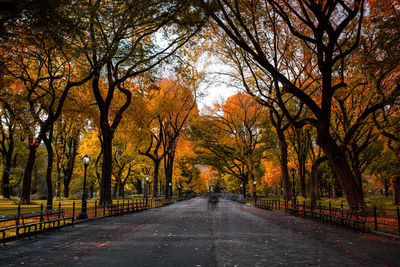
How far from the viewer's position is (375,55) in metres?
18.3

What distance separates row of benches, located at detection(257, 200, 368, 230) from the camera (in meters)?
13.6

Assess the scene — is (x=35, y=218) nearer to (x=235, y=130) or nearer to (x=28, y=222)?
(x=28, y=222)

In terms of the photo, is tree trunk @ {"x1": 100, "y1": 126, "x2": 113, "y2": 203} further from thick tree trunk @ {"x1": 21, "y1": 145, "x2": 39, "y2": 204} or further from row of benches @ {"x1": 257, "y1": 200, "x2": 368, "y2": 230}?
row of benches @ {"x1": 257, "y1": 200, "x2": 368, "y2": 230}

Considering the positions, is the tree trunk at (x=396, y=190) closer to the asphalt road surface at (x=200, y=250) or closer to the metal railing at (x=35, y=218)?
the asphalt road surface at (x=200, y=250)

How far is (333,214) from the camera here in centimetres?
1820

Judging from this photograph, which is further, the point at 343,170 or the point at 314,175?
the point at 314,175

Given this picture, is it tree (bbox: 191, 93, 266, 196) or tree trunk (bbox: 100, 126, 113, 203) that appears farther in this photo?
tree (bbox: 191, 93, 266, 196)

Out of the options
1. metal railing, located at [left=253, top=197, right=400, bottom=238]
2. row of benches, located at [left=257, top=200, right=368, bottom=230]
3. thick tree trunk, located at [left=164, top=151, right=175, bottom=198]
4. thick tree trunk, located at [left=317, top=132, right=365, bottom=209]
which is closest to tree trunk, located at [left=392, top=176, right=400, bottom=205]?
metal railing, located at [left=253, top=197, right=400, bottom=238]

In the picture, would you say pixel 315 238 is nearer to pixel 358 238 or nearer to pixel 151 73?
pixel 358 238

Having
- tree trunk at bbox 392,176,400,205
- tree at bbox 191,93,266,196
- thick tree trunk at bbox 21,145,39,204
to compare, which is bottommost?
tree trunk at bbox 392,176,400,205

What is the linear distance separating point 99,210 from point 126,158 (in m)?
27.5

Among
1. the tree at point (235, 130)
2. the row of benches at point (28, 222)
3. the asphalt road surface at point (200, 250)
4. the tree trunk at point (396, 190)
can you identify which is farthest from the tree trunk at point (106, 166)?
the tree trunk at point (396, 190)

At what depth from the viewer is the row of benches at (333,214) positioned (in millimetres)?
13562

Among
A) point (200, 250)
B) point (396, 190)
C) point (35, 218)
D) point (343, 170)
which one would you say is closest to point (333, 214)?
point (343, 170)
